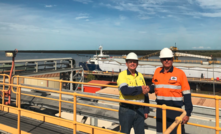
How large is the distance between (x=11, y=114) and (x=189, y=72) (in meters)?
31.0

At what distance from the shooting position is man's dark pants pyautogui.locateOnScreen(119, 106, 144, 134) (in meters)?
2.90

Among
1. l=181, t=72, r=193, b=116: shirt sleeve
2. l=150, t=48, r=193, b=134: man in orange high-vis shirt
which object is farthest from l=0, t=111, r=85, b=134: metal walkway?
l=181, t=72, r=193, b=116: shirt sleeve

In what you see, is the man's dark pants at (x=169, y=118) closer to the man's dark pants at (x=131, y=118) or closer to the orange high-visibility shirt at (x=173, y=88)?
the orange high-visibility shirt at (x=173, y=88)

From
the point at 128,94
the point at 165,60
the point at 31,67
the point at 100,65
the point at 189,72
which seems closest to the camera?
the point at 128,94

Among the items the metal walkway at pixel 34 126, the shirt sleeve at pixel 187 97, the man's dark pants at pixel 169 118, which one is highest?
the shirt sleeve at pixel 187 97

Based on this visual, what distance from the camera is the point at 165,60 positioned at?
116 inches

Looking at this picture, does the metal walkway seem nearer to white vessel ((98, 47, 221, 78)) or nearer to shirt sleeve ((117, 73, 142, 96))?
shirt sleeve ((117, 73, 142, 96))

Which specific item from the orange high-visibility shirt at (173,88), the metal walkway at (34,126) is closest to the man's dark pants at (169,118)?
the orange high-visibility shirt at (173,88)

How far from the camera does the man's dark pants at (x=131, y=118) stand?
2.90 metres

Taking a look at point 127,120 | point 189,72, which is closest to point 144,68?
point 189,72

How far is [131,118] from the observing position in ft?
9.52

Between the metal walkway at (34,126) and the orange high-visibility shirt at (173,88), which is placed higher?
the orange high-visibility shirt at (173,88)

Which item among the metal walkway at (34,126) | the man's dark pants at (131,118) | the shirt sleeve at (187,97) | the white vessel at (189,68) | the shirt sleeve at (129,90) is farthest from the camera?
the white vessel at (189,68)

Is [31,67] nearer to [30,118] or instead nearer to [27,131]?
[30,118]
